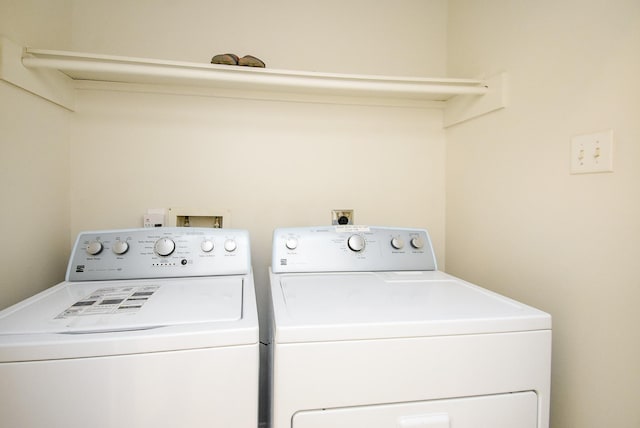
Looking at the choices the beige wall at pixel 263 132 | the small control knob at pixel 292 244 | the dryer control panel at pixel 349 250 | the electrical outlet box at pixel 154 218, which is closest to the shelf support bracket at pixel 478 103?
the beige wall at pixel 263 132

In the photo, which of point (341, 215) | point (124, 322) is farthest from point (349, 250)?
point (124, 322)

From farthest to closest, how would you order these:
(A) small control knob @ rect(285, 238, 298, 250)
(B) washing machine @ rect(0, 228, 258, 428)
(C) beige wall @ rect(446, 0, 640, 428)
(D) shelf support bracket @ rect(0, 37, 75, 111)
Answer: (A) small control knob @ rect(285, 238, 298, 250), (D) shelf support bracket @ rect(0, 37, 75, 111), (C) beige wall @ rect(446, 0, 640, 428), (B) washing machine @ rect(0, 228, 258, 428)

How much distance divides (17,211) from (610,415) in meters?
1.88

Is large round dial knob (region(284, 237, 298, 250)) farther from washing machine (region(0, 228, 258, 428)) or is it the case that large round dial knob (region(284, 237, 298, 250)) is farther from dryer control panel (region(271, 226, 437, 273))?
washing machine (region(0, 228, 258, 428))

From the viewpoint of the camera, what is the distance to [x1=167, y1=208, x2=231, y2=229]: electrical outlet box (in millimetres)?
1402

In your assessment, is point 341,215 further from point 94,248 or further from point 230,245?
point 94,248

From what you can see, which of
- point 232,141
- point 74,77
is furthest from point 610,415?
point 74,77

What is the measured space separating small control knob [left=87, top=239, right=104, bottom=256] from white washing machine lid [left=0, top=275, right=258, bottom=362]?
154 millimetres

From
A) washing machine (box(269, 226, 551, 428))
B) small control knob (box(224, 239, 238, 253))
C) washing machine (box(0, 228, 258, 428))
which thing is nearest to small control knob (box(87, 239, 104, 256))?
→ washing machine (box(0, 228, 258, 428))

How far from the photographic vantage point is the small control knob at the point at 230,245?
113 cm

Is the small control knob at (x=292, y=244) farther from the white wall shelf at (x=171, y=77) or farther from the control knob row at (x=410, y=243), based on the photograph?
the white wall shelf at (x=171, y=77)

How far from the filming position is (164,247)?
1.08m

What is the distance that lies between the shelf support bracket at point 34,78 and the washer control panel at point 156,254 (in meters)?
0.54

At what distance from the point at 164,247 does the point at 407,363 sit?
0.86m
